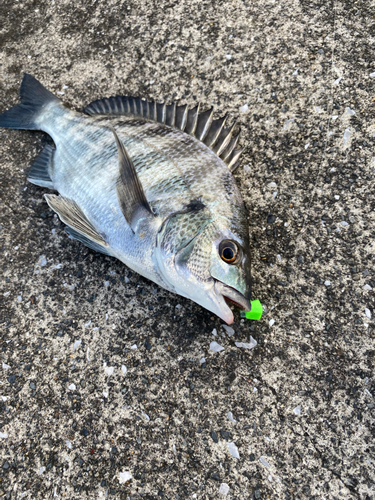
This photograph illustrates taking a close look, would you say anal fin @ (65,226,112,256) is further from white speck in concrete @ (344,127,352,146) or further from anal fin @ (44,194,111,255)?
white speck in concrete @ (344,127,352,146)

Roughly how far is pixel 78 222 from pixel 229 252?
40.1 inches

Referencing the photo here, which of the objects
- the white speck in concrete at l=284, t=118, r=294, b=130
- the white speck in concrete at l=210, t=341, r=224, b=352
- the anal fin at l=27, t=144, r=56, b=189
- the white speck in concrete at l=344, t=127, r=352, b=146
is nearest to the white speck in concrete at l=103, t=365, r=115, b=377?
the white speck in concrete at l=210, t=341, r=224, b=352

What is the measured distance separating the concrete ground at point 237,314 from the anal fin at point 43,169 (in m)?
0.13

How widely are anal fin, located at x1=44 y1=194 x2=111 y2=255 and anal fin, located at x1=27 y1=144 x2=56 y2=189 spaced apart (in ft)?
1.28

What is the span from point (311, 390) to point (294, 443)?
0.29 m

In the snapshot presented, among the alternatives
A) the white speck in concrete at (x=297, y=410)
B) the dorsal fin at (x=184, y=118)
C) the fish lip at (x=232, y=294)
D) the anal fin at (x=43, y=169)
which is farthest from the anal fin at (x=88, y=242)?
the white speck in concrete at (x=297, y=410)

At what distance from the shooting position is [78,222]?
2.11 metres

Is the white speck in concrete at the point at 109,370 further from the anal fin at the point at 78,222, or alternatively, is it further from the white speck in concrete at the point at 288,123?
the white speck in concrete at the point at 288,123

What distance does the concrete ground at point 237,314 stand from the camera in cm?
182

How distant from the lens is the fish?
5.56 ft

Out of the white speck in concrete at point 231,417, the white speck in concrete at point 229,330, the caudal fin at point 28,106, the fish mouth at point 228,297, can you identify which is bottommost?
the white speck in concrete at point 231,417

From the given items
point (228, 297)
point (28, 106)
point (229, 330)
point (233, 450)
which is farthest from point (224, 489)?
point (28, 106)

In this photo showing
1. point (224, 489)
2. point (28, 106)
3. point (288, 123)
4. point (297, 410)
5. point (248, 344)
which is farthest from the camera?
point (28, 106)

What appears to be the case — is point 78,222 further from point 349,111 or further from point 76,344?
point 349,111
